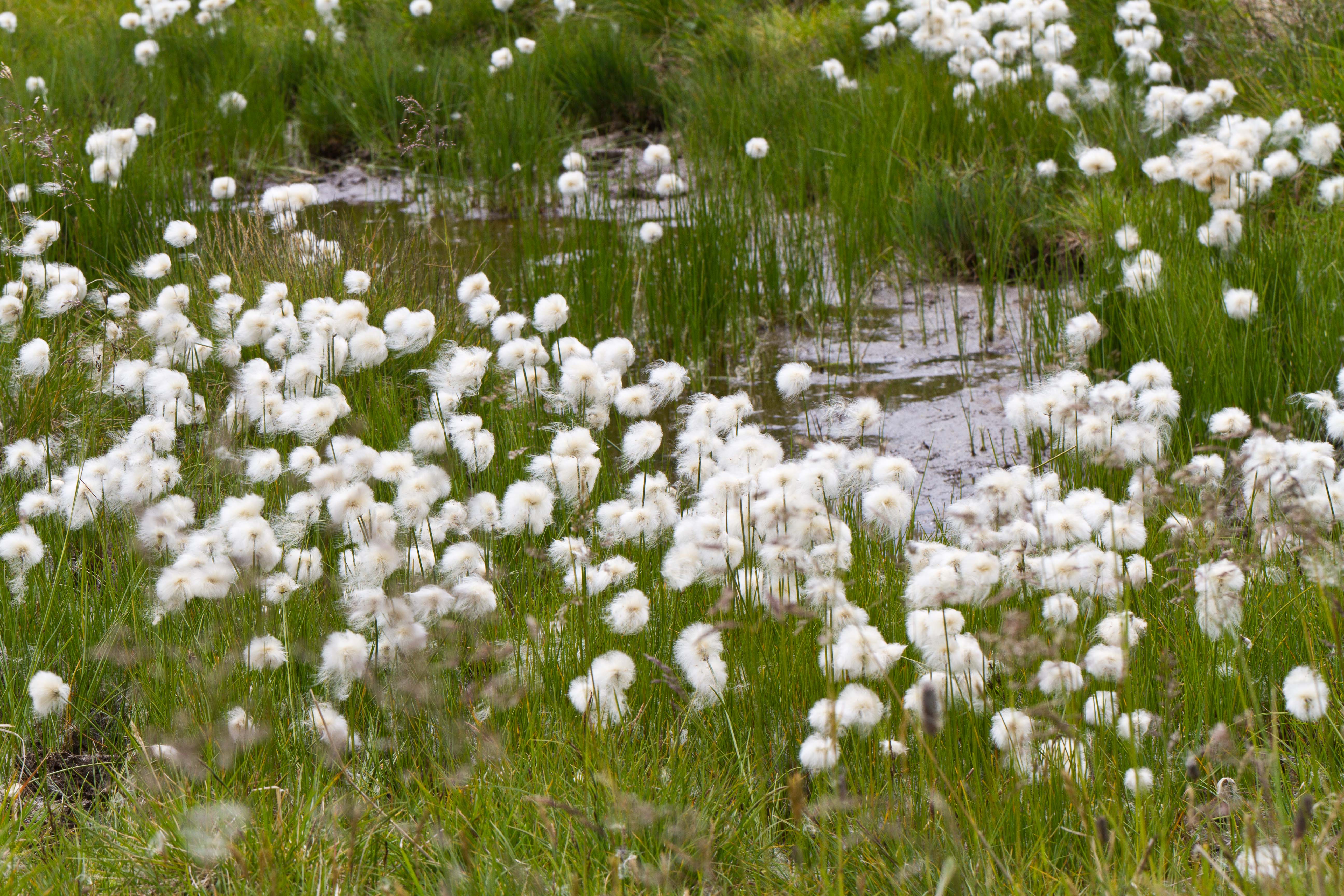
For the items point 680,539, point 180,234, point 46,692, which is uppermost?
point 180,234

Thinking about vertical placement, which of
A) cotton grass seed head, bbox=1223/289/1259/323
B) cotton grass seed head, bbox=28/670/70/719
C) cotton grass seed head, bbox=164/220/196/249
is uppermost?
cotton grass seed head, bbox=164/220/196/249

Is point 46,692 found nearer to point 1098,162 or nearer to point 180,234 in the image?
point 180,234

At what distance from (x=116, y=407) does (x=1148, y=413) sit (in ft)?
10.2

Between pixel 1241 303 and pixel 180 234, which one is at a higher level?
pixel 180 234

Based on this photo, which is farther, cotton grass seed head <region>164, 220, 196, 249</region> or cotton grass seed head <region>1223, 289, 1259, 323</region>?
cotton grass seed head <region>164, 220, 196, 249</region>

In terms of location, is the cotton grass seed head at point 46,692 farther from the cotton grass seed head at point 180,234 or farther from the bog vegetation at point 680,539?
the cotton grass seed head at point 180,234

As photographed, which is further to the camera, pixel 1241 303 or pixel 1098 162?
pixel 1098 162

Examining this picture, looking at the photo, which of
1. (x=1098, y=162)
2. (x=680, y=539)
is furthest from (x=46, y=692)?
(x=1098, y=162)

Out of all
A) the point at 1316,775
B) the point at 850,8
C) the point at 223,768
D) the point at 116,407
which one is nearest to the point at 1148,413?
the point at 1316,775

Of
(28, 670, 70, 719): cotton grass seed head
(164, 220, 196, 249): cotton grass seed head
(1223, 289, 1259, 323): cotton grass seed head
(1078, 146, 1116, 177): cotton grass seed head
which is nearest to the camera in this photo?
(28, 670, 70, 719): cotton grass seed head

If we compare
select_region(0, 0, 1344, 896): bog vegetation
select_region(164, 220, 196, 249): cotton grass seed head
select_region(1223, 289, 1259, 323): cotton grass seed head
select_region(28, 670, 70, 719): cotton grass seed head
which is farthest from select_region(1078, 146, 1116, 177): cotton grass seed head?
select_region(28, 670, 70, 719): cotton grass seed head

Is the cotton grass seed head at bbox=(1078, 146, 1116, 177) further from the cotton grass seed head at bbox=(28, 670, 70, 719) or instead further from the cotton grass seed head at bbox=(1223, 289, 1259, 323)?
the cotton grass seed head at bbox=(28, 670, 70, 719)

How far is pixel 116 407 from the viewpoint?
398cm

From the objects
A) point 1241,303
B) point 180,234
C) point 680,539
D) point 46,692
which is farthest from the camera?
point 180,234
